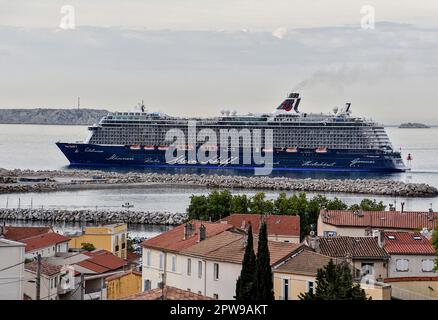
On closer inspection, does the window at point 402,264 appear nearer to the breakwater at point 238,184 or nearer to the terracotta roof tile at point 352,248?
the terracotta roof tile at point 352,248

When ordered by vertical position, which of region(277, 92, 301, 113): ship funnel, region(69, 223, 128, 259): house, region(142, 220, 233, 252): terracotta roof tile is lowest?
region(69, 223, 128, 259): house

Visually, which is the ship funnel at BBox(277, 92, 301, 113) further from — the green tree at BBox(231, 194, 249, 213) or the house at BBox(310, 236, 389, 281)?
the house at BBox(310, 236, 389, 281)

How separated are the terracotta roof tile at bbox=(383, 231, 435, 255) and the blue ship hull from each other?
5899cm

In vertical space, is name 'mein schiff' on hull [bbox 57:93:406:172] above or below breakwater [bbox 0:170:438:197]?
above

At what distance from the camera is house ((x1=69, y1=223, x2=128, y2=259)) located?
19.4 meters

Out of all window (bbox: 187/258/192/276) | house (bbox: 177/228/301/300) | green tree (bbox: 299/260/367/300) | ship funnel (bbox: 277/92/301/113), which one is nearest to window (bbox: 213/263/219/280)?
house (bbox: 177/228/301/300)

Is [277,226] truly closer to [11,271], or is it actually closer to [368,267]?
[368,267]

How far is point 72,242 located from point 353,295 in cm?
1176

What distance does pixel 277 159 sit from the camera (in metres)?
76.7

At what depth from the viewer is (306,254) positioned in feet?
36.0

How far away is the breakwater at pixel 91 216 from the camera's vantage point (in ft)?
112

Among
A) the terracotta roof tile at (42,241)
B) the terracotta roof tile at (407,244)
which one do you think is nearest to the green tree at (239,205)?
the terracotta roof tile at (42,241)
